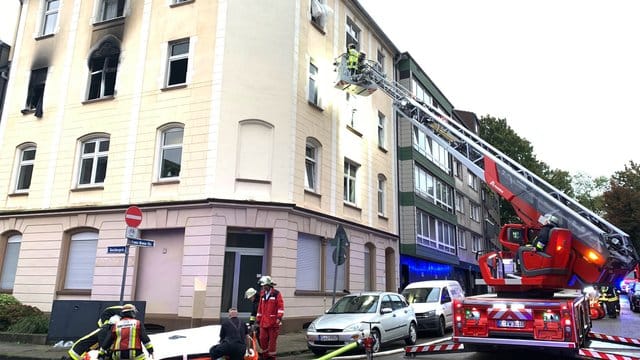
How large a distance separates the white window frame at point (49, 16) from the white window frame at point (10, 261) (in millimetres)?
8963

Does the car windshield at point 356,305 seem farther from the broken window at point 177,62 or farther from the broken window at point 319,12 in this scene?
the broken window at point 319,12

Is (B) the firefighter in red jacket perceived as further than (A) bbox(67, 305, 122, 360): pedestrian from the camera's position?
Yes

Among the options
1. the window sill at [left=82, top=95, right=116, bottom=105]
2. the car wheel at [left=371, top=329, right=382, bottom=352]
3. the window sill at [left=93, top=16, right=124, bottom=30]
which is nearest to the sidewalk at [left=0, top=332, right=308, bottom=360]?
the car wheel at [left=371, top=329, right=382, bottom=352]

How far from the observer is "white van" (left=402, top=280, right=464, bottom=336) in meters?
15.7

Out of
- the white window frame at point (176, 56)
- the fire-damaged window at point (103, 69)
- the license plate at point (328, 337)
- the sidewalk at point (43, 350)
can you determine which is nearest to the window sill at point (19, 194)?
the fire-damaged window at point (103, 69)

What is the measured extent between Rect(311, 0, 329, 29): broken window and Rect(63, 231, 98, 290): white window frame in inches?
470

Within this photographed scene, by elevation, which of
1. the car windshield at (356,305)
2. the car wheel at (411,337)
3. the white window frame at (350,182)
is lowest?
the car wheel at (411,337)

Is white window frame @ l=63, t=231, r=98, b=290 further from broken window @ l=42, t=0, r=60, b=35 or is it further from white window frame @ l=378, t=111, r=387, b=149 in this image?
white window frame @ l=378, t=111, r=387, b=149

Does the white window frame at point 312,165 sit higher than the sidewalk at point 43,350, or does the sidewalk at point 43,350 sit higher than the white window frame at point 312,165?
the white window frame at point 312,165

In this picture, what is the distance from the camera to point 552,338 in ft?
27.6

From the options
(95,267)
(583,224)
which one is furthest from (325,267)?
(583,224)

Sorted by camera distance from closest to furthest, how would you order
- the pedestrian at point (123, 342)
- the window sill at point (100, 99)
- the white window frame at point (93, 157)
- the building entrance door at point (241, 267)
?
the pedestrian at point (123, 342), the building entrance door at point (241, 267), the white window frame at point (93, 157), the window sill at point (100, 99)

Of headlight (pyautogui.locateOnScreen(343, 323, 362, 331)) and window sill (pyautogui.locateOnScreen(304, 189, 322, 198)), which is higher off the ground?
window sill (pyautogui.locateOnScreen(304, 189, 322, 198))

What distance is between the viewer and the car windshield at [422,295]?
54.7 ft
